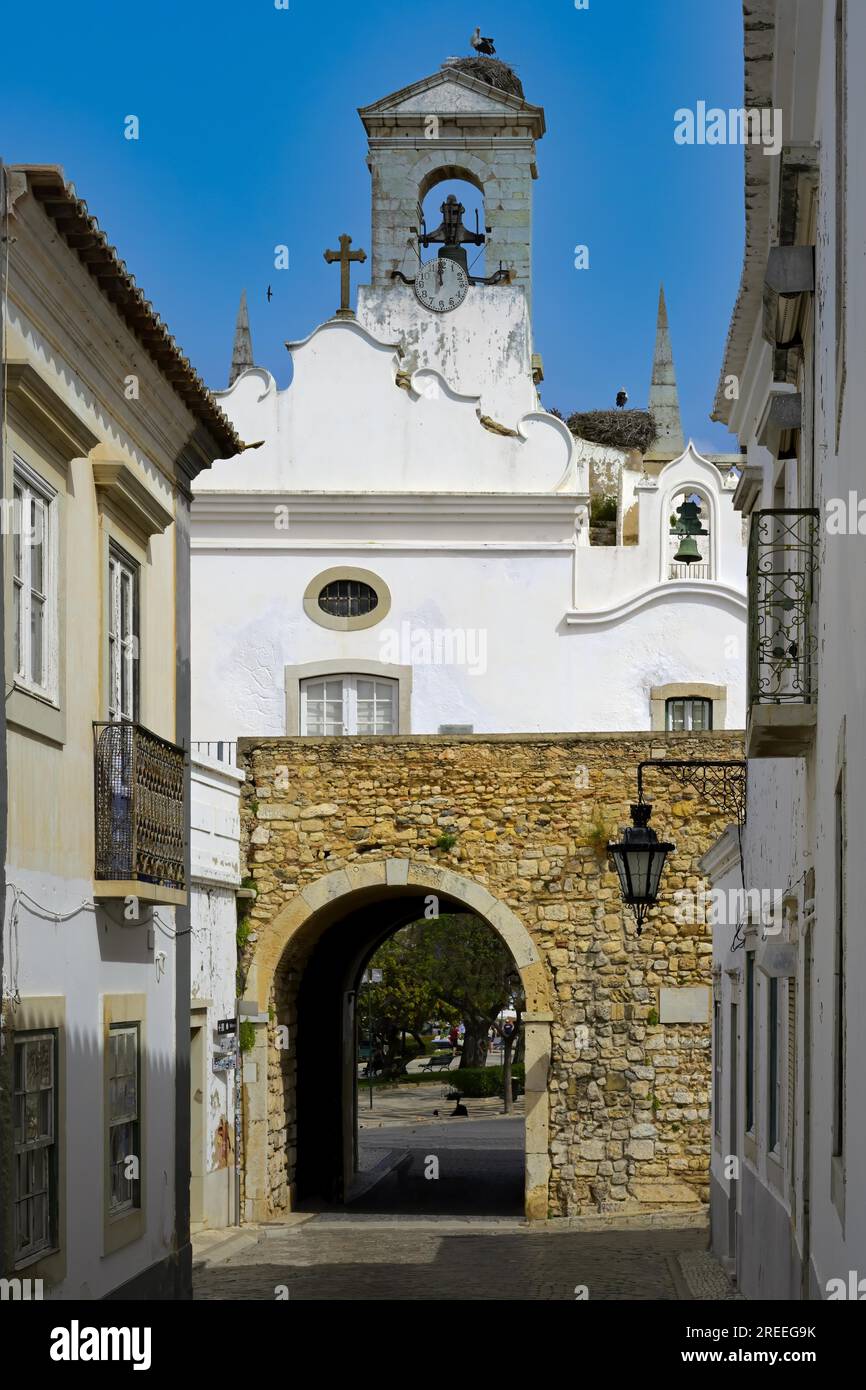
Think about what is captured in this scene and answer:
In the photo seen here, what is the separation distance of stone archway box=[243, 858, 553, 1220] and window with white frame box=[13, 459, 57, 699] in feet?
39.3

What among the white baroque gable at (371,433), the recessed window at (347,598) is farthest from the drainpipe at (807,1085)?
the white baroque gable at (371,433)

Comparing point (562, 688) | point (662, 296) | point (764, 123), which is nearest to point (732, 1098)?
point (764, 123)

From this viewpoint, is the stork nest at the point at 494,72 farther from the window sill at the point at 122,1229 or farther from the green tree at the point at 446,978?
the window sill at the point at 122,1229

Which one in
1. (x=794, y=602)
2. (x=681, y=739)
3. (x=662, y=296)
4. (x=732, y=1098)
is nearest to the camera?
(x=794, y=602)

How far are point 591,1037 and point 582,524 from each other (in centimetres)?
848

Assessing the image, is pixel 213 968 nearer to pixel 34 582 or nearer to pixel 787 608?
pixel 34 582

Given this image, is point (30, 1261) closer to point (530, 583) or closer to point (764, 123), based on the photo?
point (764, 123)

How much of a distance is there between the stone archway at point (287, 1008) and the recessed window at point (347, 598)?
19.5ft

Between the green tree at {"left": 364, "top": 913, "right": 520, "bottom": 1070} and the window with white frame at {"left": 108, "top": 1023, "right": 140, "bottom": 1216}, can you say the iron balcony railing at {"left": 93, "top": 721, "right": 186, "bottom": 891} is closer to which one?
the window with white frame at {"left": 108, "top": 1023, "right": 140, "bottom": 1216}

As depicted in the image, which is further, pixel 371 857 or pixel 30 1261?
pixel 371 857

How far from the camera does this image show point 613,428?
158 ft

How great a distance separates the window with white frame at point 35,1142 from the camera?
32.0ft

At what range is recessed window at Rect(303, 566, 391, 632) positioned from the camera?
28125 millimetres

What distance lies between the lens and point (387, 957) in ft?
152
